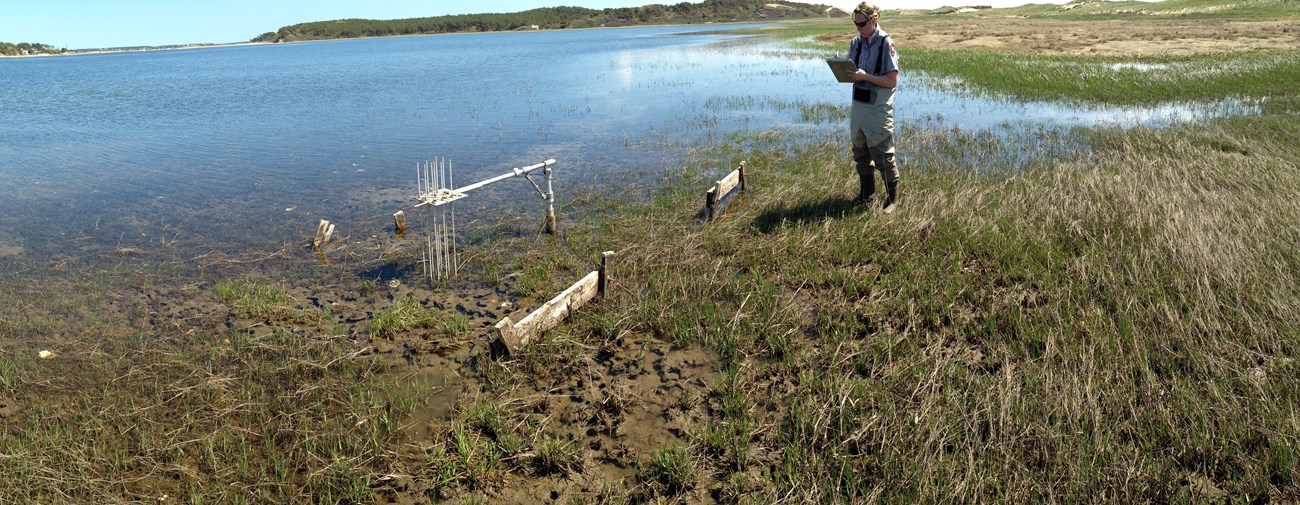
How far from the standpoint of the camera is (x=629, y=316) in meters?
6.51

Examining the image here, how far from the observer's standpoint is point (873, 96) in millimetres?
8359

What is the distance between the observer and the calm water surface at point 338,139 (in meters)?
10.8

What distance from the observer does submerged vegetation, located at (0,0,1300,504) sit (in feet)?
13.8

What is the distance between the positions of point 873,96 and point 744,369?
4455 mm

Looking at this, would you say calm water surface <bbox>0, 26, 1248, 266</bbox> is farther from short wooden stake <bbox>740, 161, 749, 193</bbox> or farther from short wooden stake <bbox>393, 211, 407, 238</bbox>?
short wooden stake <bbox>740, 161, 749, 193</bbox>

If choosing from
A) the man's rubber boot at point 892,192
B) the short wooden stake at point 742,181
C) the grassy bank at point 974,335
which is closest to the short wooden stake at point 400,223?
the grassy bank at point 974,335

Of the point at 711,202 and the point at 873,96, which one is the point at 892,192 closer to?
the point at 873,96

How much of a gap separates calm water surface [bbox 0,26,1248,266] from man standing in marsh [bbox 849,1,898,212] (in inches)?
192

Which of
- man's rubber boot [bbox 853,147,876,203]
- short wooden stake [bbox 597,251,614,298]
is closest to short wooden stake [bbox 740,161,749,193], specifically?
man's rubber boot [bbox 853,147,876,203]

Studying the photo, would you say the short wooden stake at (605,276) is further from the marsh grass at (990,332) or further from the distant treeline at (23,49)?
the distant treeline at (23,49)

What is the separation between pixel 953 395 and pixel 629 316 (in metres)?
2.91

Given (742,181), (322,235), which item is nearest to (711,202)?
(742,181)

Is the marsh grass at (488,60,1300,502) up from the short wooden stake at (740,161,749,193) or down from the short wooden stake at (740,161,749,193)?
down

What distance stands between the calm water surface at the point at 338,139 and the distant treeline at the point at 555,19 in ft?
458
